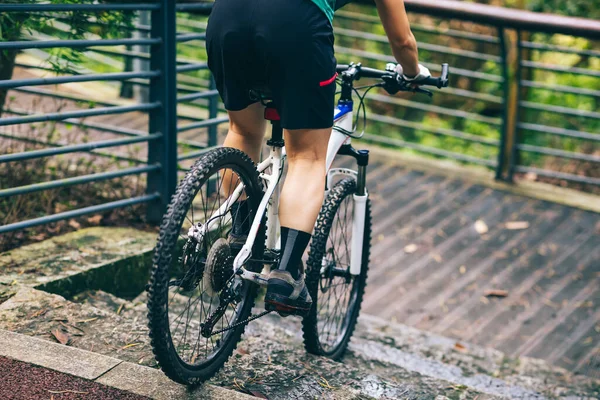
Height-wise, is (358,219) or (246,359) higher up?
(358,219)

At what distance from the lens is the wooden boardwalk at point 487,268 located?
183 inches

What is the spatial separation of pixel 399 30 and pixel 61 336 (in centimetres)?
178

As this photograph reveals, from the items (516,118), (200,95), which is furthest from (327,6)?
(516,118)

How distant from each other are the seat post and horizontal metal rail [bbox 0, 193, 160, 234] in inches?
53.3

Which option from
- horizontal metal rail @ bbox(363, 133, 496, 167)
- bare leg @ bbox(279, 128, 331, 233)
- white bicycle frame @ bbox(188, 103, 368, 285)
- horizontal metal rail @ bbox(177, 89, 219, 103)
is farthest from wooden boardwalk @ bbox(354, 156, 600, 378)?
bare leg @ bbox(279, 128, 331, 233)

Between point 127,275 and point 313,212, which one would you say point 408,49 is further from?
point 127,275

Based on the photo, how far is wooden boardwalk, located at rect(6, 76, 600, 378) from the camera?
4.65 m

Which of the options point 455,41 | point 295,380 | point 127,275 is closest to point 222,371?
point 295,380

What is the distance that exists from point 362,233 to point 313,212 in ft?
2.44

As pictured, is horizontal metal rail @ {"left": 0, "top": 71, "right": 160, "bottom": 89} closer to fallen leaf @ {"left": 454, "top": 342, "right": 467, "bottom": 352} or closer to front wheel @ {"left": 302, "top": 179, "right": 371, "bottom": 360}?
front wheel @ {"left": 302, "top": 179, "right": 371, "bottom": 360}

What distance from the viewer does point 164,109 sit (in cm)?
444

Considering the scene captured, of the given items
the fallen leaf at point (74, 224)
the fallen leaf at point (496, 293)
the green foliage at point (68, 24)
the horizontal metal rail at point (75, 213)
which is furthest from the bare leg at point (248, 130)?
the fallen leaf at point (496, 293)

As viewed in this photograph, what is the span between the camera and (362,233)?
362 centimetres

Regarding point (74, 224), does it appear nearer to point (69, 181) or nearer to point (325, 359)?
point (69, 181)
